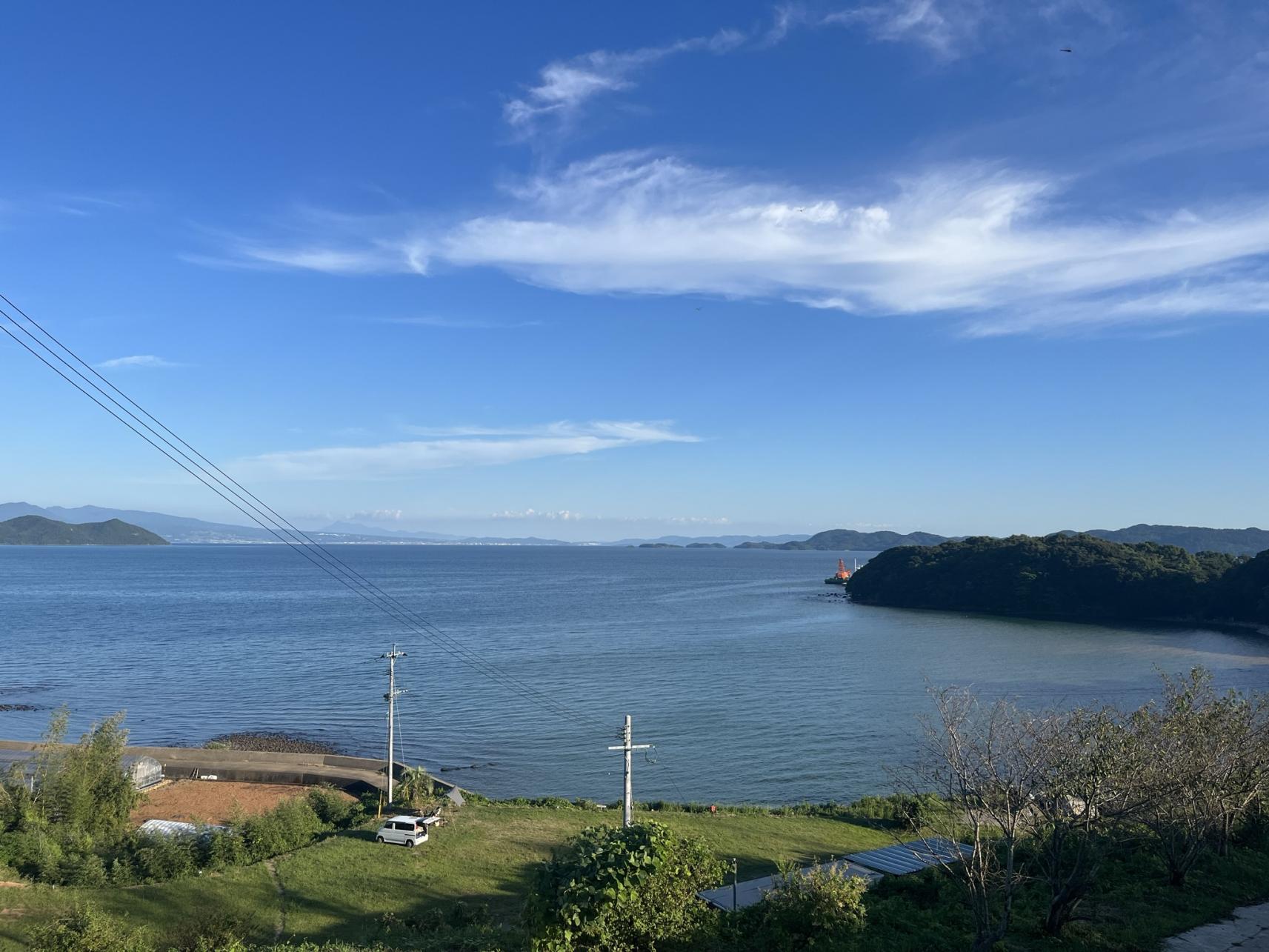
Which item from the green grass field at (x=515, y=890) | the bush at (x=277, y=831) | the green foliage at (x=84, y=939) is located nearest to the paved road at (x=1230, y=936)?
the green grass field at (x=515, y=890)

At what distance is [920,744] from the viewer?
39.9 meters

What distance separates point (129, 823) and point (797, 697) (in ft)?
117

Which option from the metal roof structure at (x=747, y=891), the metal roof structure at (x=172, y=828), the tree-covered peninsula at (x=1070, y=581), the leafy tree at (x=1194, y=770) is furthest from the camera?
the tree-covered peninsula at (x=1070, y=581)

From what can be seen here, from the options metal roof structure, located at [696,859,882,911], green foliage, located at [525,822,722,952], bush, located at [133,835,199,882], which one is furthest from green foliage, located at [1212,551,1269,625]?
bush, located at [133,835,199,882]

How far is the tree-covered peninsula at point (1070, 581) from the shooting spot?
94.8 m

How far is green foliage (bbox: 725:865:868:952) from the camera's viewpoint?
12.2 m

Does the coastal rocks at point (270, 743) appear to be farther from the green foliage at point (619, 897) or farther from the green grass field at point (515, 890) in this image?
the green foliage at point (619, 897)

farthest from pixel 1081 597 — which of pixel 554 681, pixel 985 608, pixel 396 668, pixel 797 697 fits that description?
pixel 396 668

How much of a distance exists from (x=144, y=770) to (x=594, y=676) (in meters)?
29.9

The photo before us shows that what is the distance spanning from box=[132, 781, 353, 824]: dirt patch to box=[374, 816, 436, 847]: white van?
7.77 meters

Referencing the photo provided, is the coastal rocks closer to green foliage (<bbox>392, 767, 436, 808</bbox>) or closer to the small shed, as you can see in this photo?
the small shed

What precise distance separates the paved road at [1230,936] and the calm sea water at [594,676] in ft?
65.7

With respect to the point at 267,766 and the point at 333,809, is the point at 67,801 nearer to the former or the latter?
the point at 333,809

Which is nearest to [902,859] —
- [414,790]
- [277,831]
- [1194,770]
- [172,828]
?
[1194,770]
